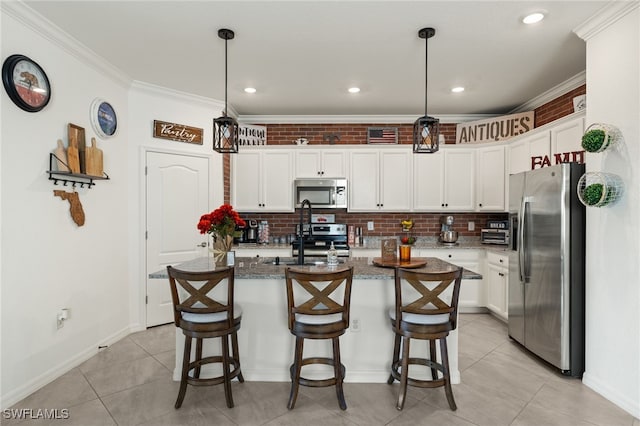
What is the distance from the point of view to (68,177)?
9.42ft

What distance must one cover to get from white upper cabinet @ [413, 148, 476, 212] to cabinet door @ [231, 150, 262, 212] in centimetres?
231

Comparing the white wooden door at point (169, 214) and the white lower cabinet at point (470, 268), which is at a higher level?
the white wooden door at point (169, 214)

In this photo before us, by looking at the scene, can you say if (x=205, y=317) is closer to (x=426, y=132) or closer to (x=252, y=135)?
(x=426, y=132)

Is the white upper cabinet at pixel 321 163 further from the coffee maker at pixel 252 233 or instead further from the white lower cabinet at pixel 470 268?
the white lower cabinet at pixel 470 268

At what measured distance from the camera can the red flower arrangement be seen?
8.75 feet

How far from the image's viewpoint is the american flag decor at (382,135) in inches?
196

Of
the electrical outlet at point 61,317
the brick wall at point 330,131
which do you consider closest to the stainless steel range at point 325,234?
the brick wall at point 330,131

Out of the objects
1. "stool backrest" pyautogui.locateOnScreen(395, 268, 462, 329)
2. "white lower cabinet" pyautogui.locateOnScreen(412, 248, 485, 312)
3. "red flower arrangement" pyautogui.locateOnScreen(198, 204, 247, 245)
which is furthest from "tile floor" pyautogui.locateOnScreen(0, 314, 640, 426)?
"white lower cabinet" pyautogui.locateOnScreen(412, 248, 485, 312)

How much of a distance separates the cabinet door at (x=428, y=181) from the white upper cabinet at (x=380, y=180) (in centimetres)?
10

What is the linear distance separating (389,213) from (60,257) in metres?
4.02

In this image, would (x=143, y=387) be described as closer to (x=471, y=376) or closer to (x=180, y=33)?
(x=471, y=376)

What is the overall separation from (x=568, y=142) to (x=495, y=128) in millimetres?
1467

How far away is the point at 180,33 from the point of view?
275 centimetres

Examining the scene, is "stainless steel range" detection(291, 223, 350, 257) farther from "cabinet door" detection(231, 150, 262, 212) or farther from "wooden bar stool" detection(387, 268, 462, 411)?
"wooden bar stool" detection(387, 268, 462, 411)
